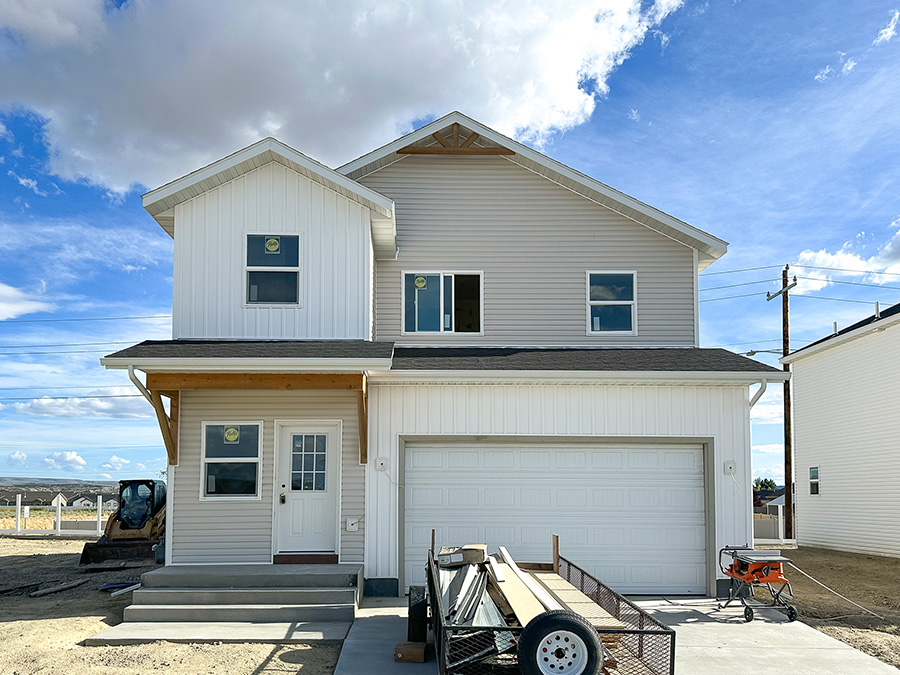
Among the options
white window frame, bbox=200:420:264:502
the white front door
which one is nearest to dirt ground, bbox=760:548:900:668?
the white front door

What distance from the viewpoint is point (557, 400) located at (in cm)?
1248

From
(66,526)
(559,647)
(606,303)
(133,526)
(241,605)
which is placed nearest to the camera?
(559,647)

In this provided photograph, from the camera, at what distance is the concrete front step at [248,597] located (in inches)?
417

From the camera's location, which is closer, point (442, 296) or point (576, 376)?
point (576, 376)

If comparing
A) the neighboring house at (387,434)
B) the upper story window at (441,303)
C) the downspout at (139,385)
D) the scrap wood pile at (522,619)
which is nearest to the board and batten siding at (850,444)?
the neighboring house at (387,434)

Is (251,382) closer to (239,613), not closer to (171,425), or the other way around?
(171,425)

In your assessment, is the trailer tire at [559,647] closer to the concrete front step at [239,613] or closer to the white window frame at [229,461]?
the concrete front step at [239,613]

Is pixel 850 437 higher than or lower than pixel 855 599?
higher

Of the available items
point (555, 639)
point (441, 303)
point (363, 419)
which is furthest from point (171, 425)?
point (555, 639)

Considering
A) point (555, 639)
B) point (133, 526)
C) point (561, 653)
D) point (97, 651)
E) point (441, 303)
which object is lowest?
point (97, 651)

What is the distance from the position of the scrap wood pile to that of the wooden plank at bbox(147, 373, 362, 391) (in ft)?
10.4

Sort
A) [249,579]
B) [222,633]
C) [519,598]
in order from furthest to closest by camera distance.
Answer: [249,579] → [222,633] → [519,598]

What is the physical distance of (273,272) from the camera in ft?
40.7

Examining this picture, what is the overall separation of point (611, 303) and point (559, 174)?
2389 millimetres
